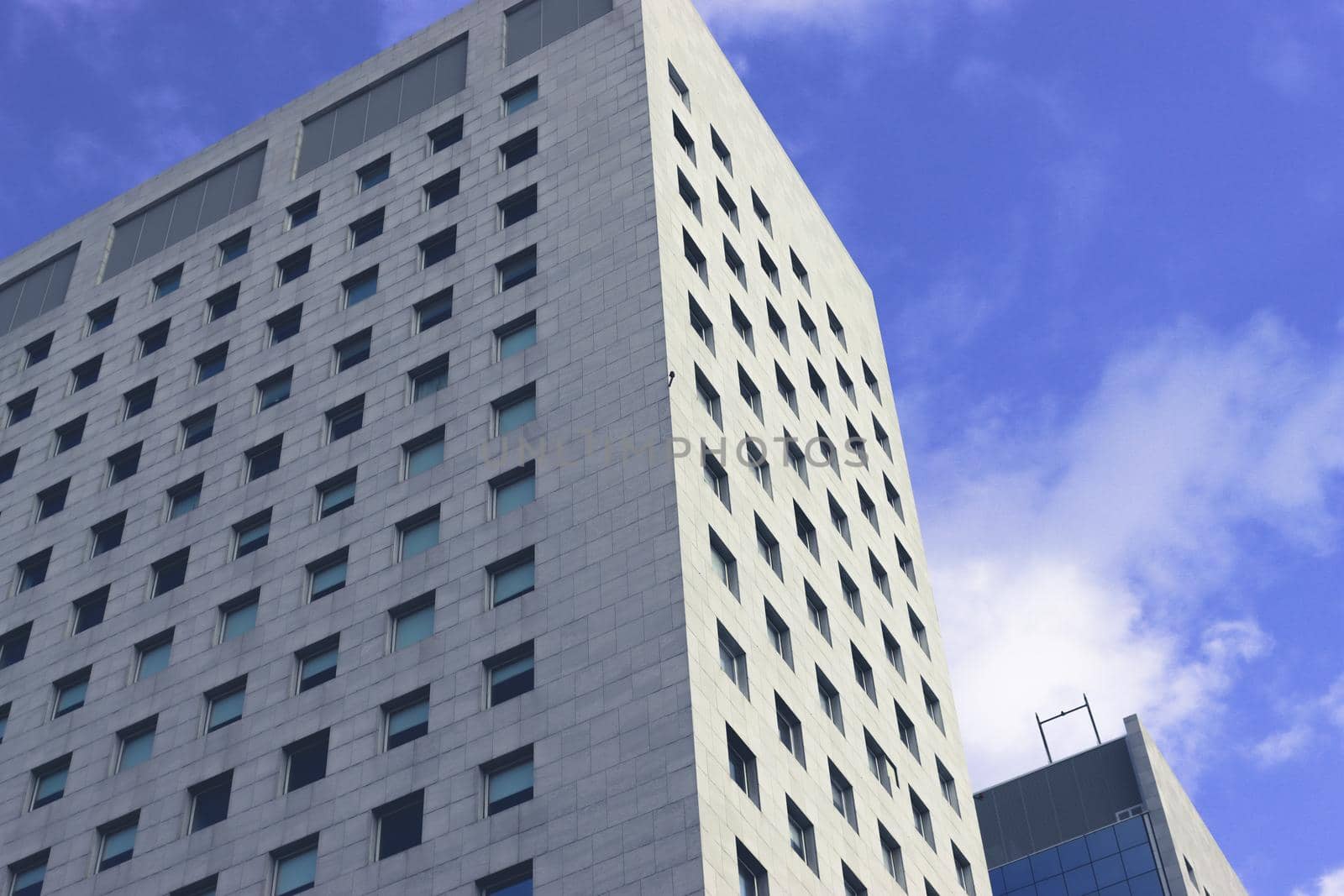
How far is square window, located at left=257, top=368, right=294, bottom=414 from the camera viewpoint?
6216 cm

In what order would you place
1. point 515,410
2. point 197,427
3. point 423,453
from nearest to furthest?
point 515,410 → point 423,453 → point 197,427

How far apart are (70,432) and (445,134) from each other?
17742mm

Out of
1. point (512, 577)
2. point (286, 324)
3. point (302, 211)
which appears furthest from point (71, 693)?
point (302, 211)

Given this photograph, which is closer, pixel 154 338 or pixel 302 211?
pixel 154 338

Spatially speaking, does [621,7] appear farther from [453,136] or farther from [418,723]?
[418,723]

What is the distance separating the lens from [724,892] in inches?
1630

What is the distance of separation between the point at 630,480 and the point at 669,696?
777 centimetres

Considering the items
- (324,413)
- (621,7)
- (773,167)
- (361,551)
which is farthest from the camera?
(773,167)

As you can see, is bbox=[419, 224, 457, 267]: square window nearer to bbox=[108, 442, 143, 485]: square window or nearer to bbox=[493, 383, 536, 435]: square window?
bbox=[493, 383, 536, 435]: square window

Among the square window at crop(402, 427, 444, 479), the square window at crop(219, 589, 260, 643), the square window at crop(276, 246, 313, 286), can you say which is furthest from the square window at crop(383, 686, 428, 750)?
the square window at crop(276, 246, 313, 286)

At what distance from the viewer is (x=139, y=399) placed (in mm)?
67125

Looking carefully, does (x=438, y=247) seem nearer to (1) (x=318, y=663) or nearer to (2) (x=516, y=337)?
(2) (x=516, y=337)

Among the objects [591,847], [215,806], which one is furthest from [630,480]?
[215,806]

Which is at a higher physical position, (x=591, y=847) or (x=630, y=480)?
(x=630, y=480)
